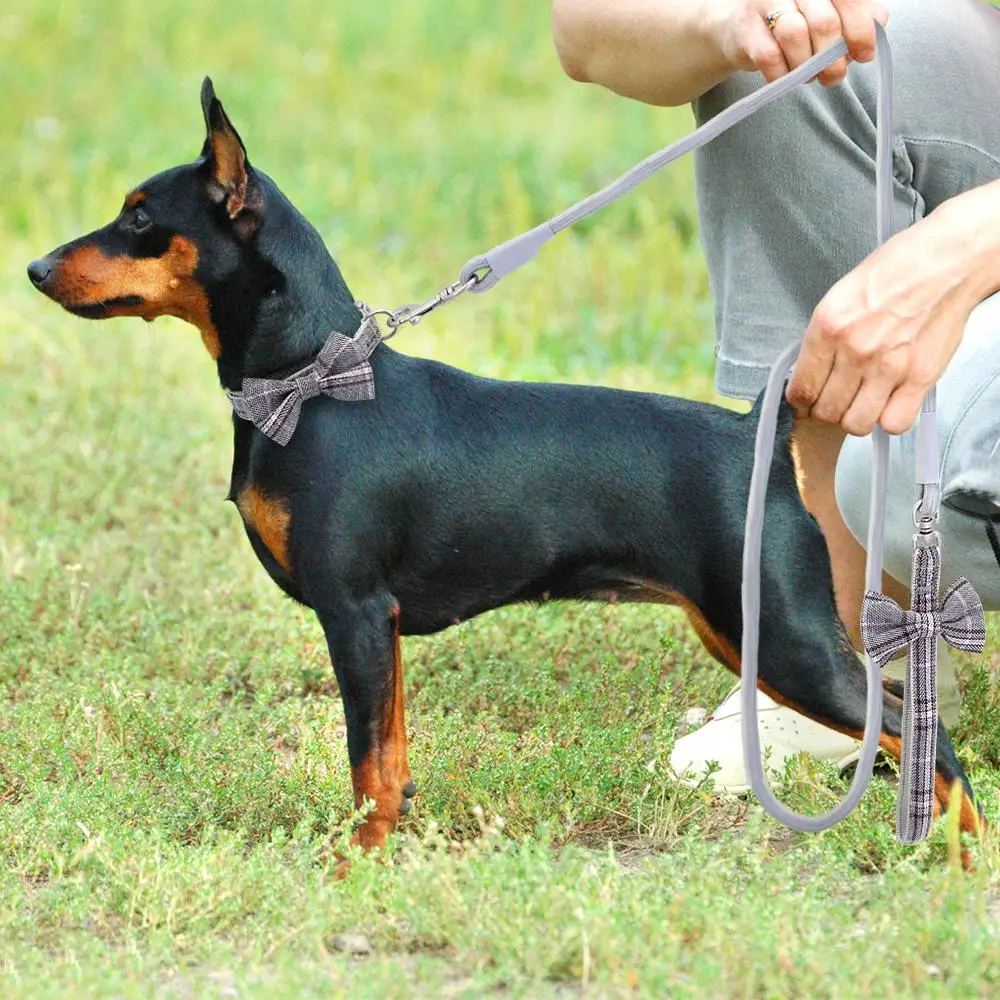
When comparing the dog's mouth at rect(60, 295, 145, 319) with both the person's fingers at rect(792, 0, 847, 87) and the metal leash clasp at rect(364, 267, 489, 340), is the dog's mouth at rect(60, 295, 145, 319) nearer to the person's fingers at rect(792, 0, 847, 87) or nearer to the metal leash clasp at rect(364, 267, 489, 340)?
the metal leash clasp at rect(364, 267, 489, 340)

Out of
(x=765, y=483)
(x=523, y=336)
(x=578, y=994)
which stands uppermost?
(x=765, y=483)

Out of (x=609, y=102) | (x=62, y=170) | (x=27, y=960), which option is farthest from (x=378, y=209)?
(x=27, y=960)

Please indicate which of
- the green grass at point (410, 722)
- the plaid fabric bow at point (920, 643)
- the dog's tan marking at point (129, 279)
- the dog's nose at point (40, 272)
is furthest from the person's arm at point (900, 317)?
the dog's nose at point (40, 272)

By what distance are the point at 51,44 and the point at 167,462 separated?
5.54 metres

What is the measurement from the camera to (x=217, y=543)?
Result: 4.45 metres

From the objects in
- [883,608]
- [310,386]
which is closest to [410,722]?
[310,386]

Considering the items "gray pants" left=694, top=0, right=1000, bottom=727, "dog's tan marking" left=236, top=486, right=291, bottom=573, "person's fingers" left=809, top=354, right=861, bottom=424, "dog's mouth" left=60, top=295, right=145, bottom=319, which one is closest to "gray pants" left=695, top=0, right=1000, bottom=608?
"gray pants" left=694, top=0, right=1000, bottom=727

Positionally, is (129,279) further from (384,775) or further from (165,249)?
(384,775)

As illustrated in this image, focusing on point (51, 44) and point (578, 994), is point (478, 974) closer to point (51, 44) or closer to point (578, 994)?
point (578, 994)

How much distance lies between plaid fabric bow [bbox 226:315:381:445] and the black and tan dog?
2cm

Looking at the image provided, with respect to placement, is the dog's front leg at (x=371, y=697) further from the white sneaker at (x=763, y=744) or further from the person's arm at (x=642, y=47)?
the person's arm at (x=642, y=47)

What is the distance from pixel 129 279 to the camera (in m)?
2.78

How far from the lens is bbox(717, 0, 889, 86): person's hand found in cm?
258

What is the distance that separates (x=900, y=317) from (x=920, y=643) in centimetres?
48
